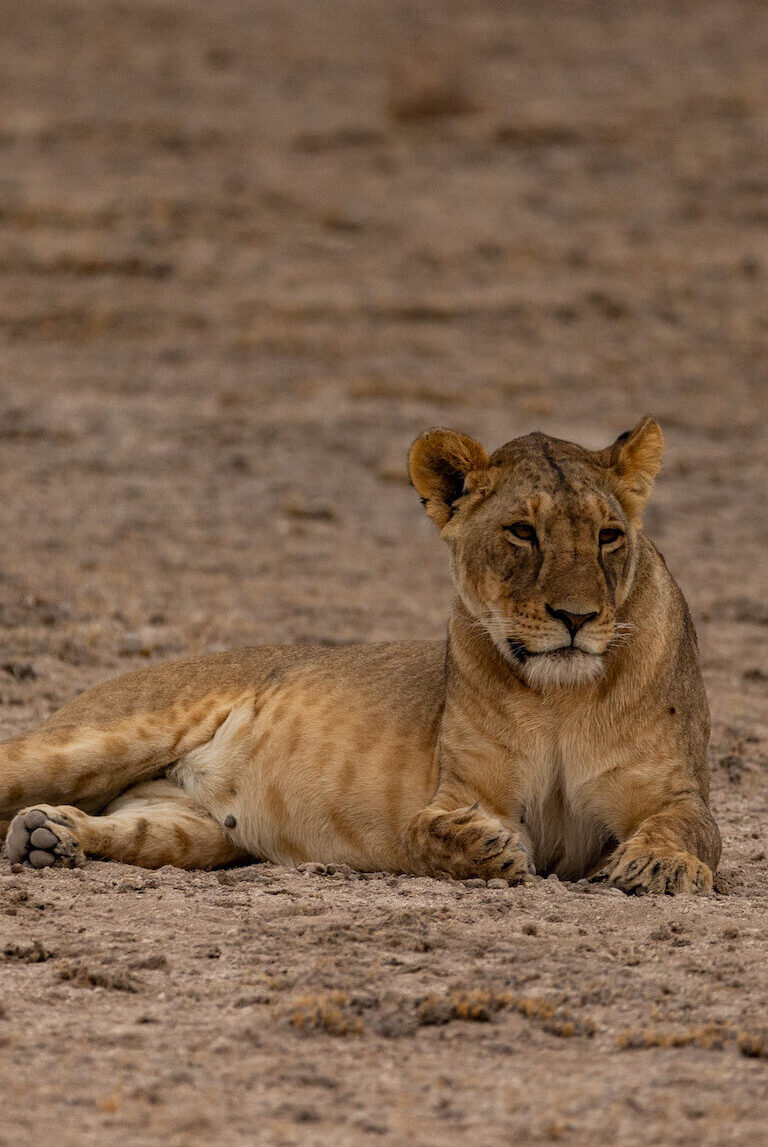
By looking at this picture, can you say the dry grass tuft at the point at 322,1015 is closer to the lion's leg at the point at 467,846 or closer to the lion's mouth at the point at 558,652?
the lion's leg at the point at 467,846

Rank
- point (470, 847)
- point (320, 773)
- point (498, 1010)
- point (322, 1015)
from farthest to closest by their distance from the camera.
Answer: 1. point (320, 773)
2. point (470, 847)
3. point (498, 1010)
4. point (322, 1015)

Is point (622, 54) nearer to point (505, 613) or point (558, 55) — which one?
point (558, 55)

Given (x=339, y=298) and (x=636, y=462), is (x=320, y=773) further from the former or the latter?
A: (x=339, y=298)

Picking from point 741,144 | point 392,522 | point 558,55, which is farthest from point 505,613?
point 558,55

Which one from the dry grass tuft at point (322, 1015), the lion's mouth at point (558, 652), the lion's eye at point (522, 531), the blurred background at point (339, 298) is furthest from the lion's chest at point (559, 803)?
the blurred background at point (339, 298)

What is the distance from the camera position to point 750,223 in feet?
63.7

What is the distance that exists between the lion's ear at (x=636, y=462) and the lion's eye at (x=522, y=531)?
1.36 feet

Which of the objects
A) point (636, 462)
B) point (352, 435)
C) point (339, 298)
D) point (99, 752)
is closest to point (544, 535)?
point (636, 462)

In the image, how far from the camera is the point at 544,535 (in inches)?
197

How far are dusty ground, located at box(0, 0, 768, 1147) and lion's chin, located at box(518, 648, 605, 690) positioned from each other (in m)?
0.61

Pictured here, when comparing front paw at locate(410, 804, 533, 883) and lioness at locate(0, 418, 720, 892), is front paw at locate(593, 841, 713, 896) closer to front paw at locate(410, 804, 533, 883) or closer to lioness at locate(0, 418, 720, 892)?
lioness at locate(0, 418, 720, 892)

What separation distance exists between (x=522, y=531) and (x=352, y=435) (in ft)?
29.7

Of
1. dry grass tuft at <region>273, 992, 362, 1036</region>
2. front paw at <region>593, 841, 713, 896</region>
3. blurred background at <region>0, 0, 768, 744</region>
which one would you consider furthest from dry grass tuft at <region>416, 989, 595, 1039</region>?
blurred background at <region>0, 0, 768, 744</region>

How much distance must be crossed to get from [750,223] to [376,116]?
18.4 ft
